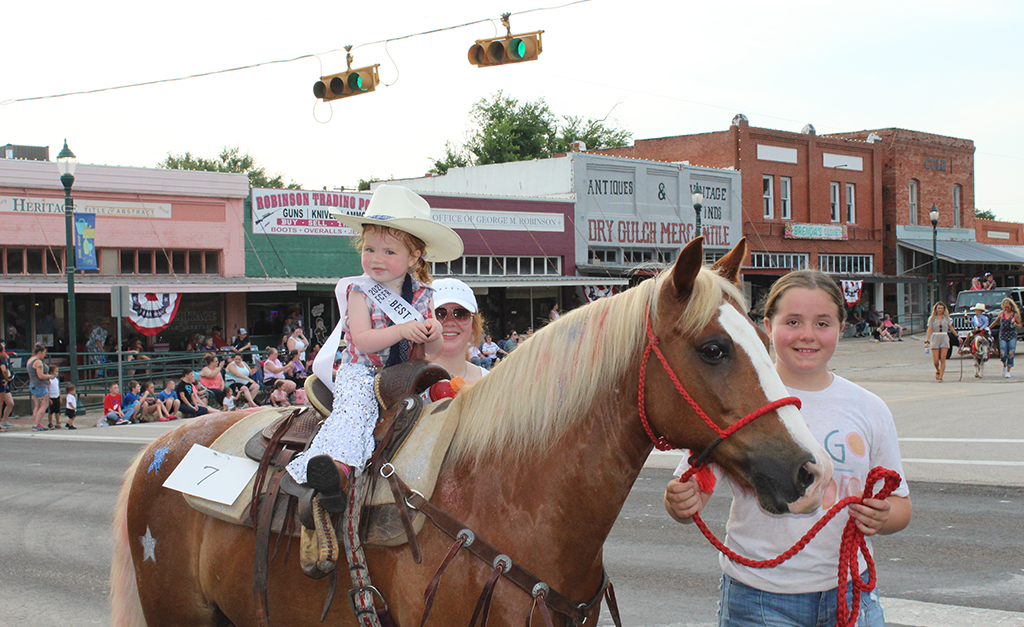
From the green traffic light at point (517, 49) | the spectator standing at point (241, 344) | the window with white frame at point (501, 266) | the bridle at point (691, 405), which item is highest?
the green traffic light at point (517, 49)

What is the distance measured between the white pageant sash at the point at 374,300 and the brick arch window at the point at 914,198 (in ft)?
159

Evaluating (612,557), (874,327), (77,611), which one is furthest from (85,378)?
(874,327)

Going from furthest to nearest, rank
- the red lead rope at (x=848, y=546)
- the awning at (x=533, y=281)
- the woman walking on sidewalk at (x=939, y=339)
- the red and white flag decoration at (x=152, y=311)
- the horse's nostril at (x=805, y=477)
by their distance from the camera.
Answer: the awning at (x=533, y=281) → the red and white flag decoration at (x=152, y=311) → the woman walking on sidewalk at (x=939, y=339) → the red lead rope at (x=848, y=546) → the horse's nostril at (x=805, y=477)

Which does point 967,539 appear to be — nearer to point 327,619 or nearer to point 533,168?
point 327,619

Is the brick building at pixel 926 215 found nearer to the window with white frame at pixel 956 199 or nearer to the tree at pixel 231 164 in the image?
the window with white frame at pixel 956 199

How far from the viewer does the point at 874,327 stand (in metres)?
39.0

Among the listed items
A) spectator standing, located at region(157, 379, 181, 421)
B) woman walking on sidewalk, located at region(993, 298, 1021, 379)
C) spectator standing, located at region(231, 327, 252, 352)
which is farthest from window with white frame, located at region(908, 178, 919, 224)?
spectator standing, located at region(157, 379, 181, 421)

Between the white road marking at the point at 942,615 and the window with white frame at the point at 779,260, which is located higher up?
the window with white frame at the point at 779,260

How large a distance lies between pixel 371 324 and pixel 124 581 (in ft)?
6.05

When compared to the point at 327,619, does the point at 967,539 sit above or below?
below

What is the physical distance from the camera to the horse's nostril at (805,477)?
7.66ft

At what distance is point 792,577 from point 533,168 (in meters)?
30.8

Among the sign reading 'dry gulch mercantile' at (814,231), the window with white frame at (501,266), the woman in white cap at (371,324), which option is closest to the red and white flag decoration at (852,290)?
the sign reading 'dry gulch mercantile' at (814,231)

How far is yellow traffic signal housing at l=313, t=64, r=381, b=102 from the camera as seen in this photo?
12562mm
